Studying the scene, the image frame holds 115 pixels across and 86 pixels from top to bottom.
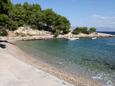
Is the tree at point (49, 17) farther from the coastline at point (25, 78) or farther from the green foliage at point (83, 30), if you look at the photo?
the coastline at point (25, 78)

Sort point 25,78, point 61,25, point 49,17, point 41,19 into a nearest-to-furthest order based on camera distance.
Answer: point 25,78
point 61,25
point 41,19
point 49,17

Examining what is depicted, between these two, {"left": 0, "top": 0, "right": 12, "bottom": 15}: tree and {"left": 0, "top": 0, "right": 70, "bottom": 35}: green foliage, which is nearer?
{"left": 0, "top": 0, "right": 12, "bottom": 15}: tree

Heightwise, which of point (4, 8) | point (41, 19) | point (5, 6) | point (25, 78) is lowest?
point (25, 78)

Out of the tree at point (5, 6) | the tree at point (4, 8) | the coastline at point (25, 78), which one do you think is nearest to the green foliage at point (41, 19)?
the tree at point (4, 8)

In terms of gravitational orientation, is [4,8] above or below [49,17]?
above

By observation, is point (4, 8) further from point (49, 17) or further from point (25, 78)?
point (49, 17)

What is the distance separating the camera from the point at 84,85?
25219 mm


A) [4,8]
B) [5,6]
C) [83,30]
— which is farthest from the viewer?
[83,30]

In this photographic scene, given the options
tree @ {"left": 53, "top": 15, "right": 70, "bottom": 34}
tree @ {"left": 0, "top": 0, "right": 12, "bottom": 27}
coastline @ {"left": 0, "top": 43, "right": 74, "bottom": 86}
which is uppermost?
tree @ {"left": 0, "top": 0, "right": 12, "bottom": 27}

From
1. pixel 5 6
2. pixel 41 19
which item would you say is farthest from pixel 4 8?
pixel 41 19

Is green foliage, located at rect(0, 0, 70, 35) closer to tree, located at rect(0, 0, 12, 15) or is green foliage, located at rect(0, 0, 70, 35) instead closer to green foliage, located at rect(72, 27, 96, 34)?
green foliage, located at rect(72, 27, 96, 34)

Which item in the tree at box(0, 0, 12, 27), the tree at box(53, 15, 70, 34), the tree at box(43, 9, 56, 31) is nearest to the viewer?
the tree at box(0, 0, 12, 27)

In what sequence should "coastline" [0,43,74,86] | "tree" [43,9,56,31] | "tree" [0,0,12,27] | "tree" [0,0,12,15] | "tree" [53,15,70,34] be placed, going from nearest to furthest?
"coastline" [0,43,74,86] → "tree" [0,0,12,15] → "tree" [0,0,12,27] → "tree" [53,15,70,34] → "tree" [43,9,56,31]

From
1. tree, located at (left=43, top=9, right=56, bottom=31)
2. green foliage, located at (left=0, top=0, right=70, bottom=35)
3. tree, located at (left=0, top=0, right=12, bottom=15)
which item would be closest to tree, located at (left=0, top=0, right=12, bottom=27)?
tree, located at (left=0, top=0, right=12, bottom=15)
